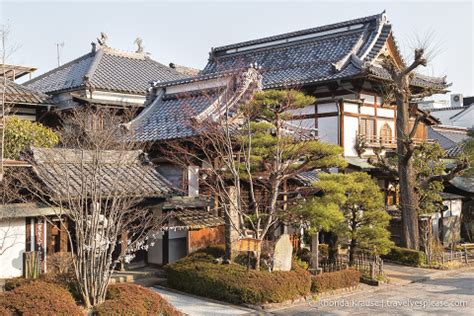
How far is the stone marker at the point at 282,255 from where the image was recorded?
614 inches

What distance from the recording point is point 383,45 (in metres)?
27.2

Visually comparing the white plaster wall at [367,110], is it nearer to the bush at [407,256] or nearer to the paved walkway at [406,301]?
the bush at [407,256]

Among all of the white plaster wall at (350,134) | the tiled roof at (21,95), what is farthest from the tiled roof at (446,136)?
the tiled roof at (21,95)

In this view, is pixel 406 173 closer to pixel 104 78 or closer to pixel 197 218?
pixel 197 218

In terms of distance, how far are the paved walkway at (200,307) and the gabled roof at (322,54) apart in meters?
13.6

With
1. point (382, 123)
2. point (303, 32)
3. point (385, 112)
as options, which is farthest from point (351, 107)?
point (303, 32)

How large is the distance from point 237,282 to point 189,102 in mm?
9687

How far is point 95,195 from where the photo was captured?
12.2 metres

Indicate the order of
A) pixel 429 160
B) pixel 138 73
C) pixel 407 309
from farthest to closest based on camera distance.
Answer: pixel 138 73
pixel 429 160
pixel 407 309

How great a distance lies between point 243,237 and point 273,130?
410cm

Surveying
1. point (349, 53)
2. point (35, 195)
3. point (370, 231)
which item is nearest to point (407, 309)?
point (370, 231)

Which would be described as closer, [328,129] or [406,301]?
[406,301]

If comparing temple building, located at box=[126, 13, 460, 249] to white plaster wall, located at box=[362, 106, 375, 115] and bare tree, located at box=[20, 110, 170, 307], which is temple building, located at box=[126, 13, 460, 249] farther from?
bare tree, located at box=[20, 110, 170, 307]

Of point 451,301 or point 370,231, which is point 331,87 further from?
point 451,301
